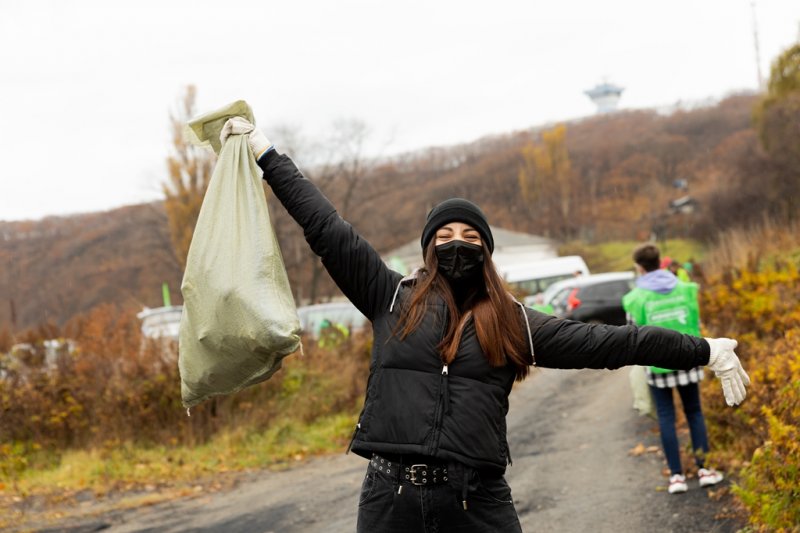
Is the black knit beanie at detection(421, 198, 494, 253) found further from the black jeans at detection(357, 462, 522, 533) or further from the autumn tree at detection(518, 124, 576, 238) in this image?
the autumn tree at detection(518, 124, 576, 238)

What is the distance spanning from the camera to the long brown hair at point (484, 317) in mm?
3072

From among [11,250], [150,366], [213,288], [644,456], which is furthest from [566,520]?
[11,250]

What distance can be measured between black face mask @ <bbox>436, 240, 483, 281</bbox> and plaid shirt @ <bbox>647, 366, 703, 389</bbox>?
347cm

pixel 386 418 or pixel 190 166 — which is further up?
pixel 190 166

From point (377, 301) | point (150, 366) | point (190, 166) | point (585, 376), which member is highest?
point (190, 166)

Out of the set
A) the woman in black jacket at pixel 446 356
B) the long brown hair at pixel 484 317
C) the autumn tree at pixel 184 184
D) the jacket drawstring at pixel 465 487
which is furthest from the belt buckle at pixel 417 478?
the autumn tree at pixel 184 184

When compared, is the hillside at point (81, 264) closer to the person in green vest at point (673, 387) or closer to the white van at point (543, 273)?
the person in green vest at point (673, 387)

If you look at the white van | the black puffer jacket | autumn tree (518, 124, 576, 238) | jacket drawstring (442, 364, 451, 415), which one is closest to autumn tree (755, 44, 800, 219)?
the white van

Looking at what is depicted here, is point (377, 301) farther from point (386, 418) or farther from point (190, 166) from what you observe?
point (190, 166)

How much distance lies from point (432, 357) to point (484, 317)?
248mm

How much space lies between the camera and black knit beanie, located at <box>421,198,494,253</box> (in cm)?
326

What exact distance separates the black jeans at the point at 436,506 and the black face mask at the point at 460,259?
2.37ft

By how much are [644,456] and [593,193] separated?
332 feet

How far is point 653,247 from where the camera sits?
670 cm
